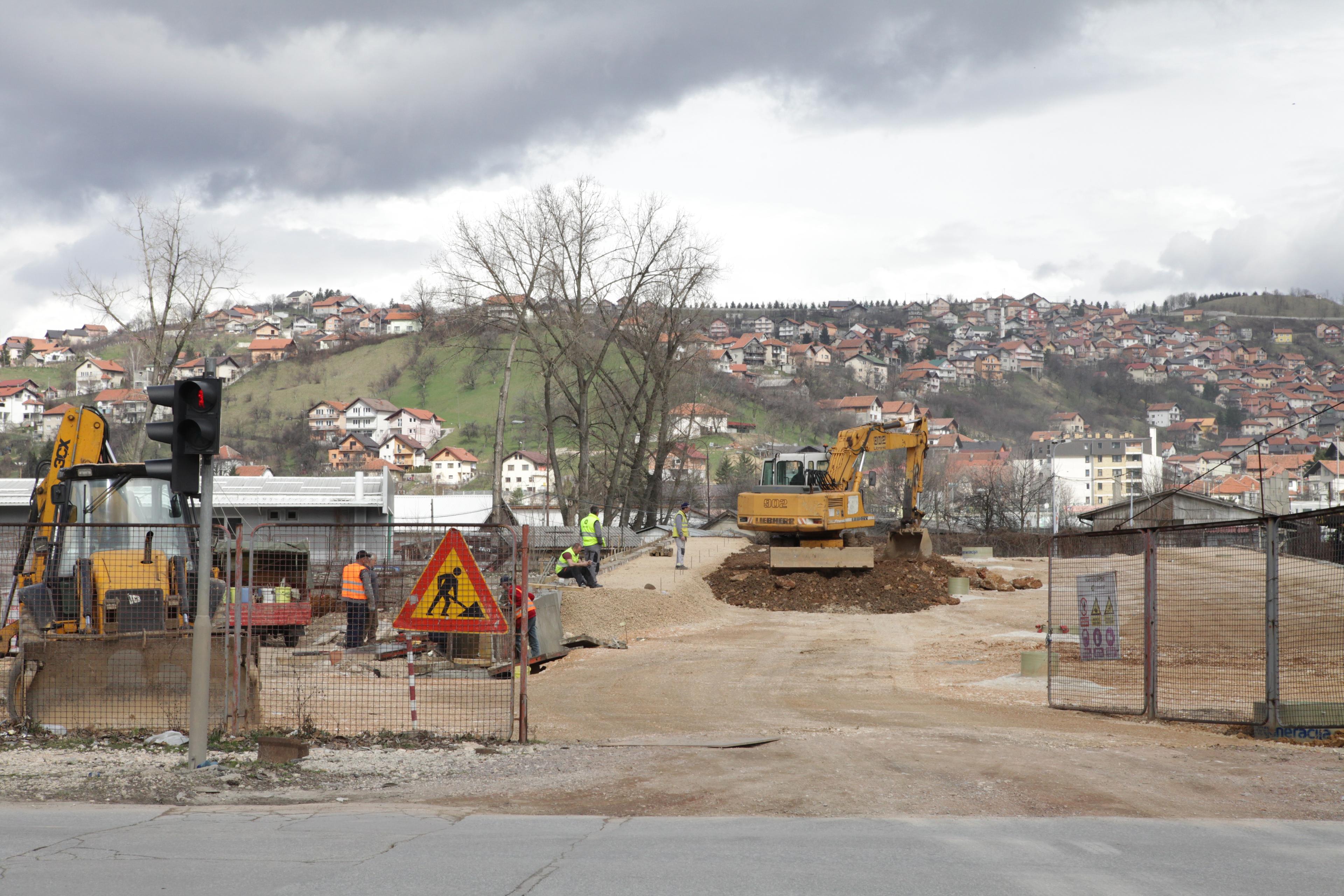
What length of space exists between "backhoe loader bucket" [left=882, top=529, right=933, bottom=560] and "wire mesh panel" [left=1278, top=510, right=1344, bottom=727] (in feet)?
51.9

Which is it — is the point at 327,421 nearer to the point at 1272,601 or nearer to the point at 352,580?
the point at 352,580

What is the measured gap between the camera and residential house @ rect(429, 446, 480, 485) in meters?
123

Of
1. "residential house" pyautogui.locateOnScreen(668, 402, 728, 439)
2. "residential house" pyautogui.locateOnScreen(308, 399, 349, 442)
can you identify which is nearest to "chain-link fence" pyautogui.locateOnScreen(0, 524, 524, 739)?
"residential house" pyautogui.locateOnScreen(668, 402, 728, 439)

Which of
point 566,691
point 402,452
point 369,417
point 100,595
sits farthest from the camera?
point 369,417

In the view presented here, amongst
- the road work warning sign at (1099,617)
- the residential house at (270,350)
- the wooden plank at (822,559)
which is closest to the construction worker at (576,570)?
the wooden plank at (822,559)

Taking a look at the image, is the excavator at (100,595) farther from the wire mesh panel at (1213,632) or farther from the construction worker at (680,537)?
the construction worker at (680,537)

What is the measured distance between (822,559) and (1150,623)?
17.7m

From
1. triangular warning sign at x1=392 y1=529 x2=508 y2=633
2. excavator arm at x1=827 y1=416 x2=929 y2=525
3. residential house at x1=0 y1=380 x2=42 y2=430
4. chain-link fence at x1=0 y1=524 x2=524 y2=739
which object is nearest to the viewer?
triangular warning sign at x1=392 y1=529 x2=508 y2=633

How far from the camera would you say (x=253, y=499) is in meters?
47.5

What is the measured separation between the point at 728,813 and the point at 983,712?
20.6 ft

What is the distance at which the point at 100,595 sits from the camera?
12.6m

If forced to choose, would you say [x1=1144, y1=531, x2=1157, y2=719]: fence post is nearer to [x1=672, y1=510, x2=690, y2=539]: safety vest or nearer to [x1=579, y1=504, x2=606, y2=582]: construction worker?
[x1=579, y1=504, x2=606, y2=582]: construction worker

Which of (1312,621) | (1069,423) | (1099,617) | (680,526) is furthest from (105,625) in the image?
(1069,423)

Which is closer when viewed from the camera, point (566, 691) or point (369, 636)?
point (369, 636)
